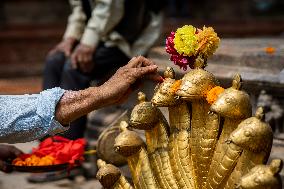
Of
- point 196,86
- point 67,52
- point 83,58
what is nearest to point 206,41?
point 196,86

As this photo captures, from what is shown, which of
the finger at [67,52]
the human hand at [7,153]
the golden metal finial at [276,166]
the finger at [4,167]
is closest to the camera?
the golden metal finial at [276,166]

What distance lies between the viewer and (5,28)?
891cm

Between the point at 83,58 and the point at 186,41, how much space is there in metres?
1.72

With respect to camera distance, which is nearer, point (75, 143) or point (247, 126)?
point (247, 126)

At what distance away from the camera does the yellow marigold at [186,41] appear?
1.82m

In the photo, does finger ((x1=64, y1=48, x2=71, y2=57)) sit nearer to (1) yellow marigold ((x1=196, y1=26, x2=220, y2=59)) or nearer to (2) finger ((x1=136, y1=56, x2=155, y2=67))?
(2) finger ((x1=136, y1=56, x2=155, y2=67))

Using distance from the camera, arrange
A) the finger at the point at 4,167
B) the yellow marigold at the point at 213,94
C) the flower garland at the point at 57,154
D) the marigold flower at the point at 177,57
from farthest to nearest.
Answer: the flower garland at the point at 57,154
the finger at the point at 4,167
the marigold flower at the point at 177,57
the yellow marigold at the point at 213,94

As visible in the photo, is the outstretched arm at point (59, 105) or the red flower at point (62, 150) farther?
the red flower at point (62, 150)

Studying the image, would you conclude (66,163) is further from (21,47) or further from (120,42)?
(21,47)

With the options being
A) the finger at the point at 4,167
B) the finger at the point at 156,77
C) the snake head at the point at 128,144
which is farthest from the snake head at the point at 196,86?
the finger at the point at 4,167

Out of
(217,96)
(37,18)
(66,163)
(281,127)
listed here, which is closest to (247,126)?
(217,96)

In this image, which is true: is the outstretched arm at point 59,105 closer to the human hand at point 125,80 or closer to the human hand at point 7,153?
the human hand at point 125,80

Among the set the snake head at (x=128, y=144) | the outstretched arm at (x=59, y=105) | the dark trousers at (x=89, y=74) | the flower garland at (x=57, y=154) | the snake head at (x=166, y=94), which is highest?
the snake head at (x=166, y=94)

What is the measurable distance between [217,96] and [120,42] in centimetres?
187
